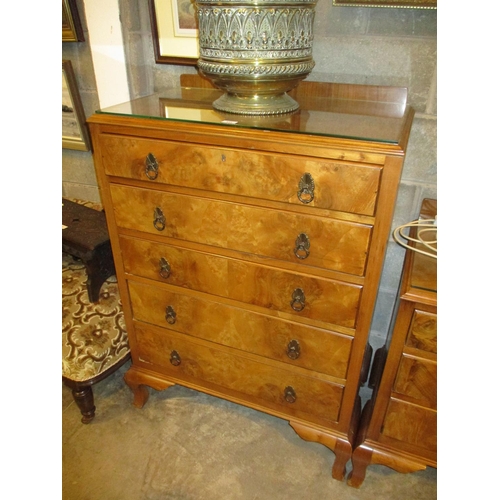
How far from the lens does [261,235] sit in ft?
3.44

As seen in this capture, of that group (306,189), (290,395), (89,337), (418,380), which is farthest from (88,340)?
(418,380)

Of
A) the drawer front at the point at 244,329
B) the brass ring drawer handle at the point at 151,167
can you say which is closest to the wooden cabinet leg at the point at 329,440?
the drawer front at the point at 244,329

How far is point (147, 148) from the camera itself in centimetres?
105

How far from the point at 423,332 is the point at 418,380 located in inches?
6.7

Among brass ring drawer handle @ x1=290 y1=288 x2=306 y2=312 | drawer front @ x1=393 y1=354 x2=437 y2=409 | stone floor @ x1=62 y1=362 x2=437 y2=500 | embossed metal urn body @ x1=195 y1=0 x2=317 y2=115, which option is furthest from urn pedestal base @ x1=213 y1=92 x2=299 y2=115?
stone floor @ x1=62 y1=362 x2=437 y2=500

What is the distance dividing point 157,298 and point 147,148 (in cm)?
53

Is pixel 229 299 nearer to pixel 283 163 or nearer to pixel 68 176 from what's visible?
pixel 283 163

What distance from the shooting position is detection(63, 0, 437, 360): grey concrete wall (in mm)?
1170

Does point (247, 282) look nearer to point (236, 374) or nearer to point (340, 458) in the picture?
point (236, 374)

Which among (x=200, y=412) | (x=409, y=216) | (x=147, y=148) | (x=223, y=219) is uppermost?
(x=147, y=148)

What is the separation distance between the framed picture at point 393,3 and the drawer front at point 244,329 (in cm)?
97

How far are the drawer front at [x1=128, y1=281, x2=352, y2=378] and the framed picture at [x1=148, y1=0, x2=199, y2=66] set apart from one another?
868 millimetres

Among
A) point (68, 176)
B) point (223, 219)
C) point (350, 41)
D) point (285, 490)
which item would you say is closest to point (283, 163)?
point (223, 219)

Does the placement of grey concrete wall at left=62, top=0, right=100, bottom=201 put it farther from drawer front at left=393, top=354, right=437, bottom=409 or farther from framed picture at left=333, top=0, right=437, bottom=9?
drawer front at left=393, top=354, right=437, bottom=409
